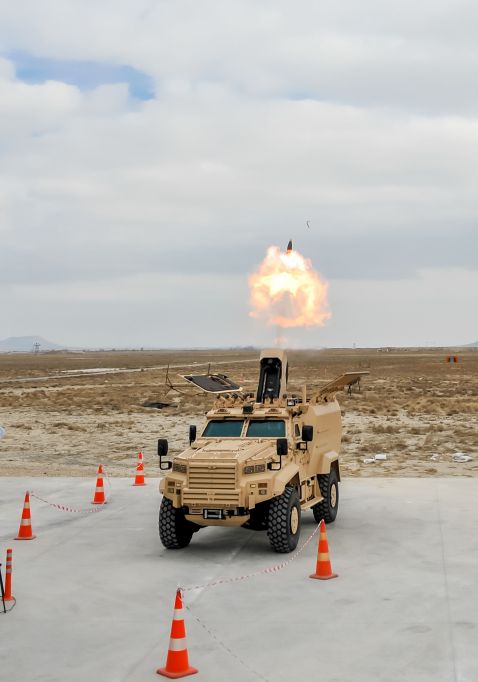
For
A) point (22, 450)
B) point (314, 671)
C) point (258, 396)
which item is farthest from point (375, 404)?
point (314, 671)

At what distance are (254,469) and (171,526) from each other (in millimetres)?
1621

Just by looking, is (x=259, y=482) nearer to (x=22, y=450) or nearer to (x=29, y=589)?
(x=29, y=589)

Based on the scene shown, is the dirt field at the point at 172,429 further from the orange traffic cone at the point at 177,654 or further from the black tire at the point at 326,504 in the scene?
the orange traffic cone at the point at 177,654

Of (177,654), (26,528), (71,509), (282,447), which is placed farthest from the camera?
(71,509)

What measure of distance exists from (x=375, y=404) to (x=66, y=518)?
28003 mm

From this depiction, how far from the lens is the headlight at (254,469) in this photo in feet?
40.9

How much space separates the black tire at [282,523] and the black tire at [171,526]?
57.2 inches

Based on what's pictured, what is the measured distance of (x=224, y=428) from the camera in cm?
1432

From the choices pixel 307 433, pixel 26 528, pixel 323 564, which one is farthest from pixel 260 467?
pixel 26 528

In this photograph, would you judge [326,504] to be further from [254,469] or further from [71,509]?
[71,509]

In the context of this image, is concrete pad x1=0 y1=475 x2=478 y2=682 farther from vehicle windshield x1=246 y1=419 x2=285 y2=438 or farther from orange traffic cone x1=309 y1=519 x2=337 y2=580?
vehicle windshield x1=246 y1=419 x2=285 y2=438

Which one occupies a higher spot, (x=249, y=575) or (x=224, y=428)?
(x=224, y=428)

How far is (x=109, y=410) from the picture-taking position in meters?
40.8

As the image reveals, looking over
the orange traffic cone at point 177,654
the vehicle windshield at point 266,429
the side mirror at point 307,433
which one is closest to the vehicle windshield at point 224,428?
the vehicle windshield at point 266,429
